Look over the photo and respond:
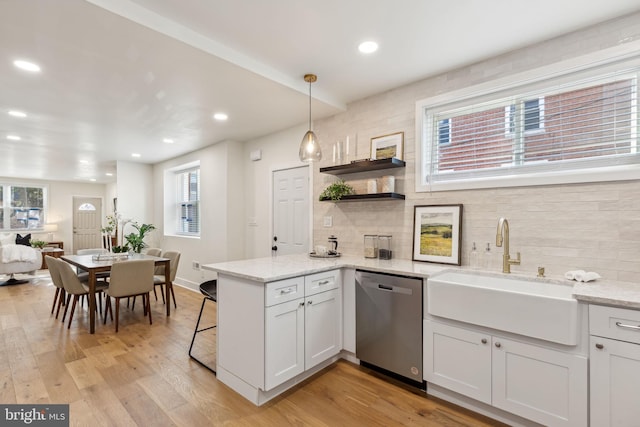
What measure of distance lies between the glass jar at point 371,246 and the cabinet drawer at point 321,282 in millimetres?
560

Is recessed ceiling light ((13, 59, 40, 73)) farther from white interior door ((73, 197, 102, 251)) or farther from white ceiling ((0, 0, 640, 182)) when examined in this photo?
white interior door ((73, 197, 102, 251))

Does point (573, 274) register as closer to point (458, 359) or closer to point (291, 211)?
point (458, 359)

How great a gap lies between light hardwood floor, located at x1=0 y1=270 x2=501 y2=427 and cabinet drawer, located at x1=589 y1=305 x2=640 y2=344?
0.89m

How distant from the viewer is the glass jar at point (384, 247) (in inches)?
120

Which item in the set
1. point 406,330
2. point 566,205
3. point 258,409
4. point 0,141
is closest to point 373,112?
point 566,205

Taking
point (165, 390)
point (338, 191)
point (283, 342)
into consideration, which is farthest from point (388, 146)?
point (165, 390)

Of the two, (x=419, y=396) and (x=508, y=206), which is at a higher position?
(x=508, y=206)

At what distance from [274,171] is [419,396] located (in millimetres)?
3216

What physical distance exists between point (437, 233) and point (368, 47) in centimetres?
167

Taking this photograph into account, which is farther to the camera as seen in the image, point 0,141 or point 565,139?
point 0,141

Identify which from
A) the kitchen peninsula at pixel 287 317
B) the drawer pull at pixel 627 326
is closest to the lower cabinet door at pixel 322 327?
the kitchen peninsula at pixel 287 317

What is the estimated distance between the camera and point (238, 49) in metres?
2.48

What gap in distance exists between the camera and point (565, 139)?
2.28 meters

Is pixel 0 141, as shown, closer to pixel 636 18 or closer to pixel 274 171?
pixel 274 171
